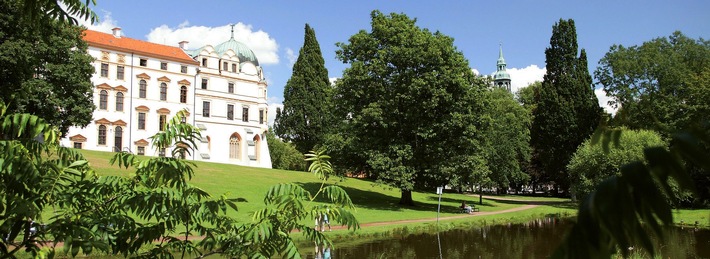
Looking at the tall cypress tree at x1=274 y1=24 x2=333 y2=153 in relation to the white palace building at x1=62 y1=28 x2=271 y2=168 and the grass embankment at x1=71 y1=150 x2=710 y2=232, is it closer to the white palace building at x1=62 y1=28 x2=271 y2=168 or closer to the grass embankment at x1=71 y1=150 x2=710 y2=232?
the white palace building at x1=62 y1=28 x2=271 y2=168

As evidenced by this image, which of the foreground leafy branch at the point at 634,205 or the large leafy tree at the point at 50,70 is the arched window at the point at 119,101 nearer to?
the large leafy tree at the point at 50,70

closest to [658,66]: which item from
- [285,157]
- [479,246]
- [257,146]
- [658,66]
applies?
[658,66]

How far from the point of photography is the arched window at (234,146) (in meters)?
62.8

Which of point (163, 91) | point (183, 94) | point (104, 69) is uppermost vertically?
point (104, 69)

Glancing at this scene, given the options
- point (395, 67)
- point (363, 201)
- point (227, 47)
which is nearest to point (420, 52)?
point (395, 67)

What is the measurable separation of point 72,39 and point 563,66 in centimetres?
4502

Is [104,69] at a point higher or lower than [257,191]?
higher

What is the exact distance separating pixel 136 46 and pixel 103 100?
763 cm

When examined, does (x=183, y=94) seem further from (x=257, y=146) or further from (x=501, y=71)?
(x=501, y=71)

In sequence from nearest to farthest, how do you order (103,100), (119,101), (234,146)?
(103,100) → (119,101) → (234,146)

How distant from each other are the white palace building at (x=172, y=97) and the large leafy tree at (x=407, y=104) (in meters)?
26.7

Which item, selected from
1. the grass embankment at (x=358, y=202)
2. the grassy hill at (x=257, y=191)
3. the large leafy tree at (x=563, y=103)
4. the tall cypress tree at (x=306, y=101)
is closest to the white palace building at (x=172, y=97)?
the tall cypress tree at (x=306, y=101)

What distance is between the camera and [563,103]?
51.1 m

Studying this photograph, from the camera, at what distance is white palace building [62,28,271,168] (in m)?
55.4
